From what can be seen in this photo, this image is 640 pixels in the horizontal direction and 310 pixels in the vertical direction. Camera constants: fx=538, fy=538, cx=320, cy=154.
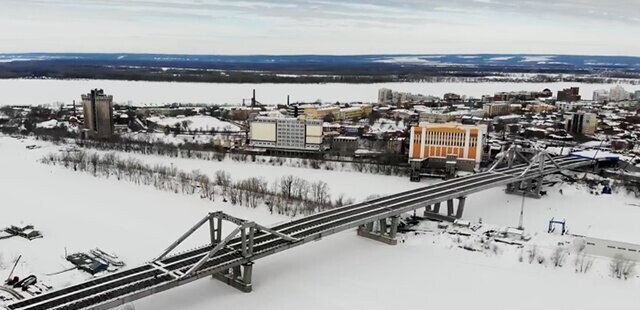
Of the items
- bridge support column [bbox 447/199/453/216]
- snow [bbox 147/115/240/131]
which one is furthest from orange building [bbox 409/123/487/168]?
snow [bbox 147/115/240/131]

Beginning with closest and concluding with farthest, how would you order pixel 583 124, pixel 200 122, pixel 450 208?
pixel 450 208 < pixel 583 124 < pixel 200 122

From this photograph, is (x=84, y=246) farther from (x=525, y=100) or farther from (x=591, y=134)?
(x=525, y=100)

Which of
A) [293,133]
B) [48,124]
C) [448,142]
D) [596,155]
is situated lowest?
[48,124]

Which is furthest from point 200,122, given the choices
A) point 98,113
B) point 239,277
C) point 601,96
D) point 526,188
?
point 601,96

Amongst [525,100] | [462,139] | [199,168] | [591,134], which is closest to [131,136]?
[199,168]

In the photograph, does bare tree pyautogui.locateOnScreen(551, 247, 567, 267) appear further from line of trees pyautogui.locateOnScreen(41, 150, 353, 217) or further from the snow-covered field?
line of trees pyautogui.locateOnScreen(41, 150, 353, 217)

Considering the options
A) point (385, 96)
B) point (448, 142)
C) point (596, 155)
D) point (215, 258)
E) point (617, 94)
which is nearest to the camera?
point (215, 258)

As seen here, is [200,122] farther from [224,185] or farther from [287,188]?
[287,188]
